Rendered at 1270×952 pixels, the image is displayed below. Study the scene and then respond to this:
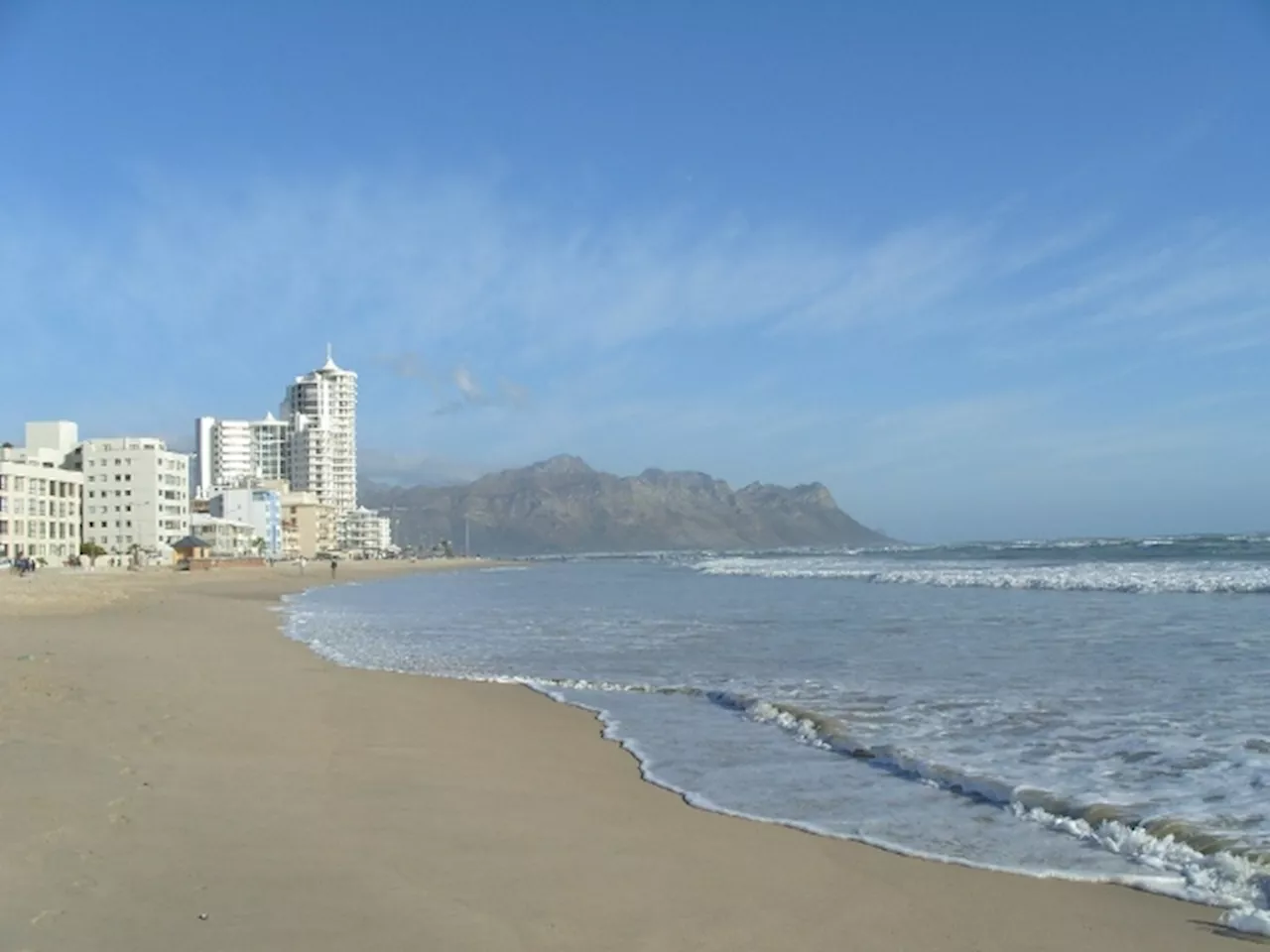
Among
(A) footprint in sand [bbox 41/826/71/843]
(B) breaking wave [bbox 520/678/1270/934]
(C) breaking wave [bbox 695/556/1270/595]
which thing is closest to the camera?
(B) breaking wave [bbox 520/678/1270/934]

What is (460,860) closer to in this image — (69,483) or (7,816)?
(7,816)

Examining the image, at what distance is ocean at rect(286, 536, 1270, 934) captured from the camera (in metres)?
5.50

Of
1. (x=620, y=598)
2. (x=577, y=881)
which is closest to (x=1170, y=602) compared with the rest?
(x=620, y=598)

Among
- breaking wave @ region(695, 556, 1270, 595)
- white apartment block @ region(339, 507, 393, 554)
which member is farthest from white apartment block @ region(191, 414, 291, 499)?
breaking wave @ region(695, 556, 1270, 595)

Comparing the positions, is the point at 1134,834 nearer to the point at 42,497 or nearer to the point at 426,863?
the point at 426,863

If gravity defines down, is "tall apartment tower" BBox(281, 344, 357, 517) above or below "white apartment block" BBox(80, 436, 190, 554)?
above

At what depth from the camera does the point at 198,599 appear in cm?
3300

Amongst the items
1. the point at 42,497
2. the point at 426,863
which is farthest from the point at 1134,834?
the point at 42,497

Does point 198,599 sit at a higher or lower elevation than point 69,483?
lower

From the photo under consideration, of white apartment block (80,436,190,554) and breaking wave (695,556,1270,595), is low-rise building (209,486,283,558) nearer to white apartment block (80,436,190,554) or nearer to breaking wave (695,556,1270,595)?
white apartment block (80,436,190,554)

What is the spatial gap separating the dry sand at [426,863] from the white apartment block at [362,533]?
15593 cm

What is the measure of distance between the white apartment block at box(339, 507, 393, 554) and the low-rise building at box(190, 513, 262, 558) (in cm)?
4720

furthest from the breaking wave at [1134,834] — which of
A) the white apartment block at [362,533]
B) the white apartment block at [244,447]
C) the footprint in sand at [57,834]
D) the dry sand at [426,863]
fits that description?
the white apartment block at [244,447]

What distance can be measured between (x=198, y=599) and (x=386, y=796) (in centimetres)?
2947
